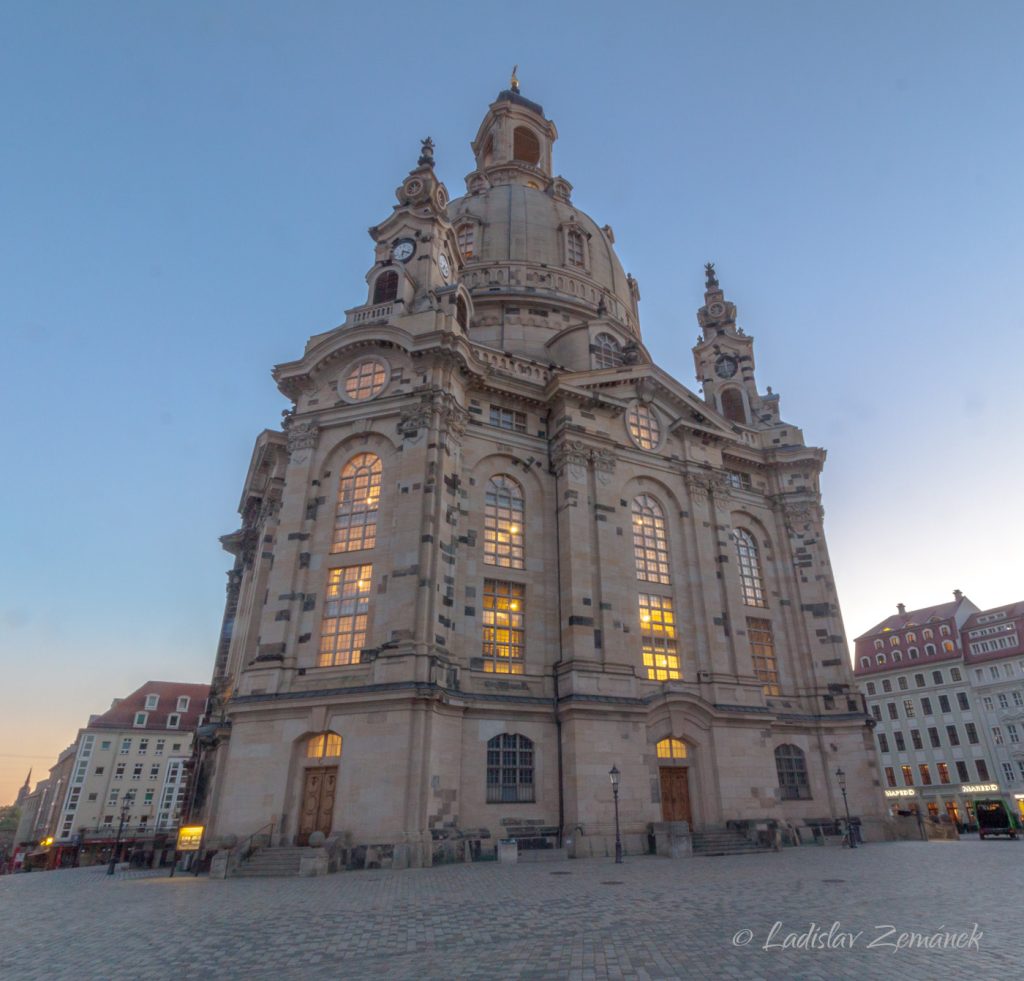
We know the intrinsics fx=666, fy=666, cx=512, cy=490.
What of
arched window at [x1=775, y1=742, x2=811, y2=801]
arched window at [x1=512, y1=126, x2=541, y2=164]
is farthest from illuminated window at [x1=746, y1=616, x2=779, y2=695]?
arched window at [x1=512, y1=126, x2=541, y2=164]

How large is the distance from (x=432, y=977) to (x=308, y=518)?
26254 millimetres

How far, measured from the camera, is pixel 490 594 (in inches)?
1303

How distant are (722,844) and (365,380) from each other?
93.3 ft

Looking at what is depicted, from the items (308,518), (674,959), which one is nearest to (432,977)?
(674,959)

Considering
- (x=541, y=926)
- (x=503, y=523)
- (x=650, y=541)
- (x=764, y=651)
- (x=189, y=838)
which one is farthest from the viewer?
(x=764, y=651)

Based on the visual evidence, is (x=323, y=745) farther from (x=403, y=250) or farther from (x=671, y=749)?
(x=403, y=250)

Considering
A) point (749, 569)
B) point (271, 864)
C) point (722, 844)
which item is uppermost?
point (749, 569)

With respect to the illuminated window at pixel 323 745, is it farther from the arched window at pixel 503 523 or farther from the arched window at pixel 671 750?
the arched window at pixel 671 750

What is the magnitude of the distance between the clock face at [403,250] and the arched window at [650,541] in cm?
2019

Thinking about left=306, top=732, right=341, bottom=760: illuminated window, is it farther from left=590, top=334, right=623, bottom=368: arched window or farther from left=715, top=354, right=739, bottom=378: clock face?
left=715, top=354, right=739, bottom=378: clock face

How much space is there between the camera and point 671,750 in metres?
32.4

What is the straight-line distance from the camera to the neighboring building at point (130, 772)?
2756 inches

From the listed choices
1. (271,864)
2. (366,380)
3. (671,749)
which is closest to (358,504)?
(366,380)

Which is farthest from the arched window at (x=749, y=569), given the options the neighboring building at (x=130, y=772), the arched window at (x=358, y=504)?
the neighboring building at (x=130, y=772)
